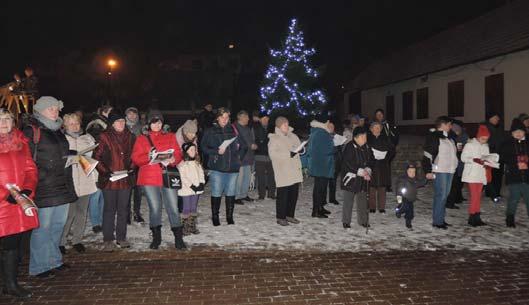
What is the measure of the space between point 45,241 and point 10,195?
3.65 feet

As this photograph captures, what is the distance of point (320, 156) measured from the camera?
8.80m

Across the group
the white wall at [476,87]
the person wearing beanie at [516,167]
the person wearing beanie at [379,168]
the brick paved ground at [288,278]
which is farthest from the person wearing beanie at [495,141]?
the white wall at [476,87]

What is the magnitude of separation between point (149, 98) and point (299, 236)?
84.3ft

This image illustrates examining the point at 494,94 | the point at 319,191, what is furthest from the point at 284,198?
the point at 494,94

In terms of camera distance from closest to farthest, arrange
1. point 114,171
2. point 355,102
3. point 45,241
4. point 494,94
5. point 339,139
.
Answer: point 45,241 < point 114,171 < point 339,139 < point 494,94 < point 355,102

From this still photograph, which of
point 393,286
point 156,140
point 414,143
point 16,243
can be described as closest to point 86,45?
point 414,143

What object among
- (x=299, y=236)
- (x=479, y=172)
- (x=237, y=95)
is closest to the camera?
(x=299, y=236)

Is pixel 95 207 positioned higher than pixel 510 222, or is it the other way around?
pixel 95 207

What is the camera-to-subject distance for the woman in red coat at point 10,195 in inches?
182

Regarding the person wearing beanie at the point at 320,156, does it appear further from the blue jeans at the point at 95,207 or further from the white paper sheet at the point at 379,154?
the blue jeans at the point at 95,207

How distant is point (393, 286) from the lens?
5141 mm

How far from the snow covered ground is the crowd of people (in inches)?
10.0

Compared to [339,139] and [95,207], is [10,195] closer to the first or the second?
[95,207]

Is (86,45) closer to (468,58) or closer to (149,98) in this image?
(149,98)
